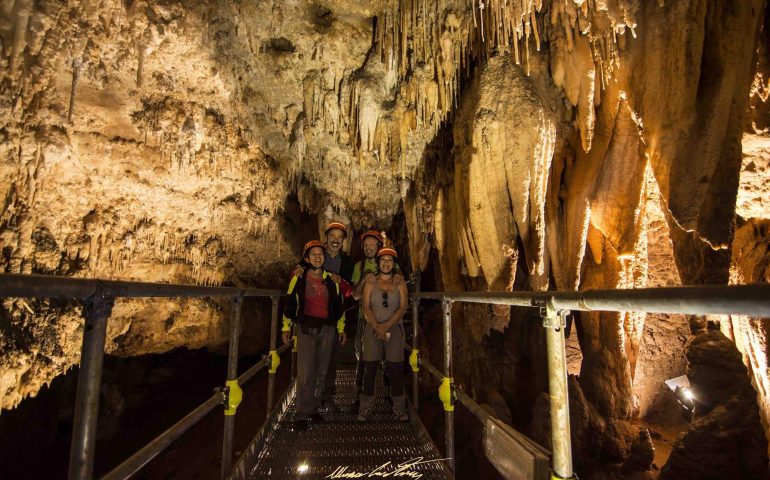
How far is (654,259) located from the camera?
7324 millimetres

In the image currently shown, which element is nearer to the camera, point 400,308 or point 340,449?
point 340,449

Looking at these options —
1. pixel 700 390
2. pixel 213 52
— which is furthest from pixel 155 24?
pixel 700 390

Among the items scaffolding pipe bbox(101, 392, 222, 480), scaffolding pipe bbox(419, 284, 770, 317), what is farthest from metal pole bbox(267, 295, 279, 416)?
scaffolding pipe bbox(419, 284, 770, 317)

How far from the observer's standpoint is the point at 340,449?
2465 millimetres

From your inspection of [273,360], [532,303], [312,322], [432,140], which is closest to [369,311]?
[312,322]

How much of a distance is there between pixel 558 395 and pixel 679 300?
20.0 inches

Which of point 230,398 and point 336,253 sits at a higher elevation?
point 336,253

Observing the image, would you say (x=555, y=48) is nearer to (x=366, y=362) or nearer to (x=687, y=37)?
(x=687, y=37)

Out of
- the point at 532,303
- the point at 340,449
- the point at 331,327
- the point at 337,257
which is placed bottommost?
the point at 340,449

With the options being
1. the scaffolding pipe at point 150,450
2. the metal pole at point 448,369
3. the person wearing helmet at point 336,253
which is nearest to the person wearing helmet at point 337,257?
the person wearing helmet at point 336,253

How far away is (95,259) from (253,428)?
486cm

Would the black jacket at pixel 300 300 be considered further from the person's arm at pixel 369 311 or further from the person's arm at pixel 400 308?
the person's arm at pixel 400 308

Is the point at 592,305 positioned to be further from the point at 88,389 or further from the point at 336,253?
the point at 336,253

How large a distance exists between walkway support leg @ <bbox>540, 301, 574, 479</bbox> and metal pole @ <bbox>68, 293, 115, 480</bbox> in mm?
1245
